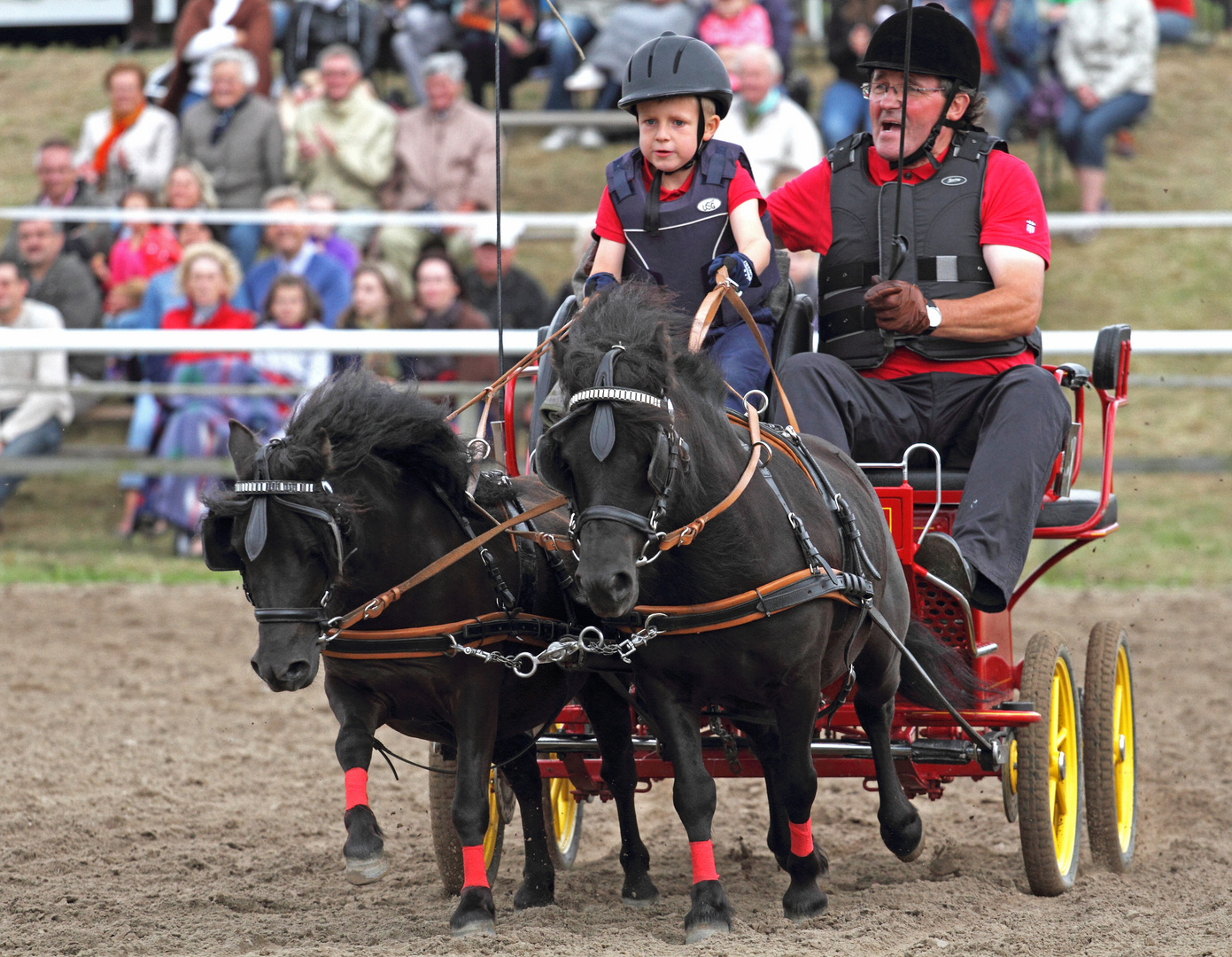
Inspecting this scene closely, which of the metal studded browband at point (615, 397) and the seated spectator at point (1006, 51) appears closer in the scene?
the metal studded browband at point (615, 397)

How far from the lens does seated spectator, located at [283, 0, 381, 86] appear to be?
11.3 m

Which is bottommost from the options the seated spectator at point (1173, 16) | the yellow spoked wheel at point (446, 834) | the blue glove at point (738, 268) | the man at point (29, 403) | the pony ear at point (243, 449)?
the yellow spoked wheel at point (446, 834)

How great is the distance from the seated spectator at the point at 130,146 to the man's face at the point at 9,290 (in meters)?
1.45

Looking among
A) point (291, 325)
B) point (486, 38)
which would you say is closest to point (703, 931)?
point (291, 325)

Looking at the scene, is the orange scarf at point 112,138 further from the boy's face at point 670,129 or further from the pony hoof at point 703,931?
the pony hoof at point 703,931

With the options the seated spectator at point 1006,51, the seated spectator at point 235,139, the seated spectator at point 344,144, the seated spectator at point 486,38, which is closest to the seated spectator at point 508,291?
the seated spectator at point 344,144

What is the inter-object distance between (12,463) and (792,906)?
248 inches

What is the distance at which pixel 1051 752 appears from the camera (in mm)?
4395

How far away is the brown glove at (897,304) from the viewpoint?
161 inches

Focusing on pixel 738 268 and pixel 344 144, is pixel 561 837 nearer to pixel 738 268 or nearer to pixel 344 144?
pixel 738 268

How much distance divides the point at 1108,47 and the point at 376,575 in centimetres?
924

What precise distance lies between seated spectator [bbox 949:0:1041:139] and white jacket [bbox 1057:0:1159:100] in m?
0.23

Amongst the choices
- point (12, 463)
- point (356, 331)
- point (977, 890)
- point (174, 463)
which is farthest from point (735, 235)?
point (12, 463)

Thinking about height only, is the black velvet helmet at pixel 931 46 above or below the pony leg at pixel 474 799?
above
